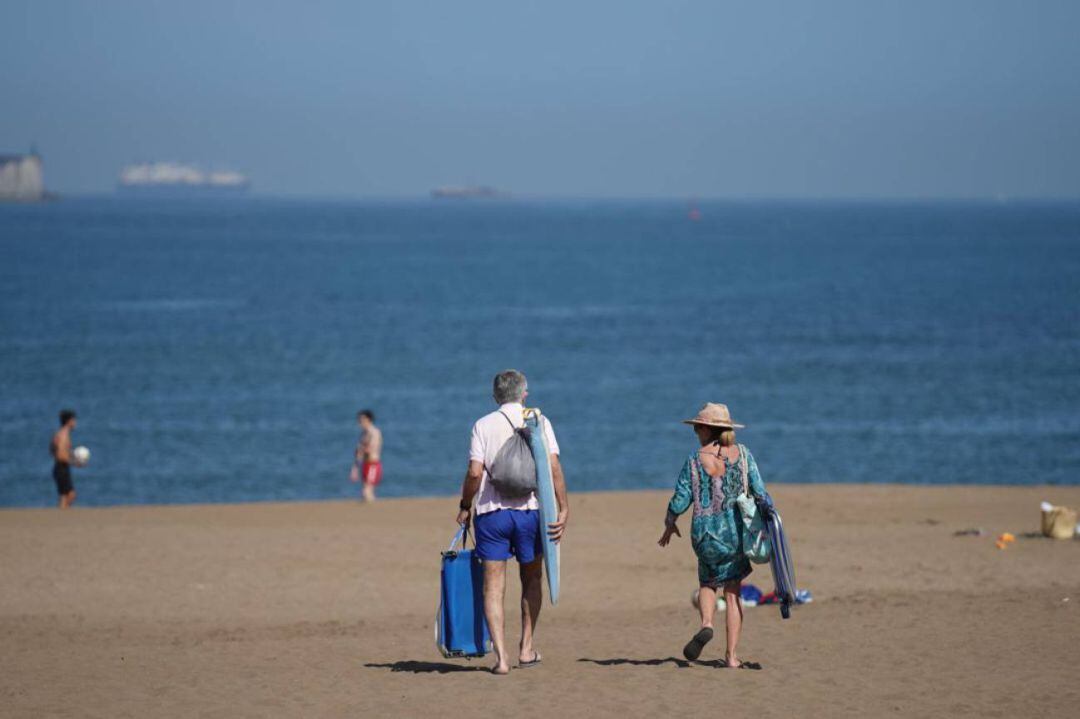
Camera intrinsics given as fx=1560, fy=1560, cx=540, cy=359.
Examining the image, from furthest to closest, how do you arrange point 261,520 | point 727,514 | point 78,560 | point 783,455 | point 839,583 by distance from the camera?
point 783,455
point 261,520
point 78,560
point 839,583
point 727,514

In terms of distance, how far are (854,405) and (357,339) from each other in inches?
893

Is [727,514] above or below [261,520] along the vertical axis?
above

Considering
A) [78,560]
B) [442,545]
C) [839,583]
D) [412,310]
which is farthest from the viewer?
[412,310]

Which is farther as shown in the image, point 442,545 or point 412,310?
point 412,310

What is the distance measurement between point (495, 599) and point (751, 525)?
1.54m

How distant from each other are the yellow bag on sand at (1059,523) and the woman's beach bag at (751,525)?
27.3 ft

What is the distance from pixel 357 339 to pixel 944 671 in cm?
4725

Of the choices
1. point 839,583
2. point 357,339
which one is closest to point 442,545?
point 839,583

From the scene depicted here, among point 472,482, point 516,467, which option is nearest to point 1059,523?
point 516,467

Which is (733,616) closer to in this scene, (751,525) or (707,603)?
(707,603)

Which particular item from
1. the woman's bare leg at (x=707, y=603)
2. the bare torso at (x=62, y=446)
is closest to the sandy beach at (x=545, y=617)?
the woman's bare leg at (x=707, y=603)

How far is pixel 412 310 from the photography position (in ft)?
229

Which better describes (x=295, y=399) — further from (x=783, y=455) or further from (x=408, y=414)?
Result: (x=783, y=455)

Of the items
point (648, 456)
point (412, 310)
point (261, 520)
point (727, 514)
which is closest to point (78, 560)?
point (261, 520)
